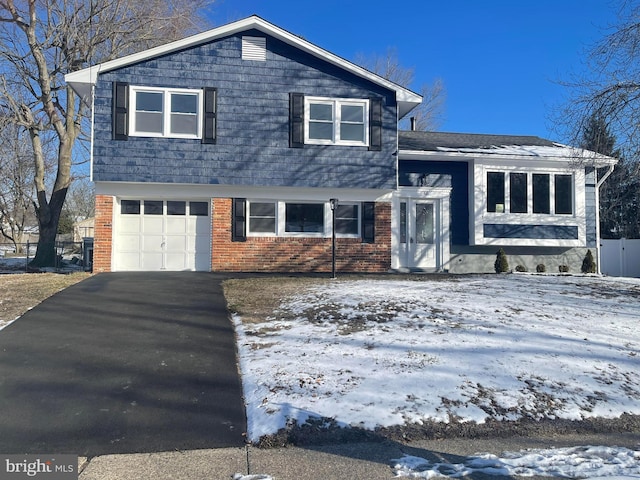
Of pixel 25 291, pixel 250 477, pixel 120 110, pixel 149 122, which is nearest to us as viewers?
pixel 250 477

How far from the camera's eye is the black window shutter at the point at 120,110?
1269 centimetres

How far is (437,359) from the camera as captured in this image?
5.73 meters

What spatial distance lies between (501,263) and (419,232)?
8.81 feet

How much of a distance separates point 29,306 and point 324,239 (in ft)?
25.8

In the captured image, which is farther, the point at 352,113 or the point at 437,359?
the point at 352,113

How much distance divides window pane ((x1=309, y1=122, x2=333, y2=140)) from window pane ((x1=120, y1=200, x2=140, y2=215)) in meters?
5.39

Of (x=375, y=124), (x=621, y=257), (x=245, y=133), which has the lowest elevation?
(x=621, y=257)

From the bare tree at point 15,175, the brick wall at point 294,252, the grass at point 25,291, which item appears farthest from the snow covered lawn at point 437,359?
the bare tree at point 15,175

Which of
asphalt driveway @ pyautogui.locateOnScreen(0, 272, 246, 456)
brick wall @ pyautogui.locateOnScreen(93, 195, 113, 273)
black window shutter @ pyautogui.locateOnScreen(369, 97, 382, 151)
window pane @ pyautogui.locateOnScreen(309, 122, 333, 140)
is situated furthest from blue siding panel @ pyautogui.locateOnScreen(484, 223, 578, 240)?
brick wall @ pyautogui.locateOnScreen(93, 195, 113, 273)

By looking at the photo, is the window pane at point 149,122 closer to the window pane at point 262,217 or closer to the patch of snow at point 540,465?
the window pane at point 262,217

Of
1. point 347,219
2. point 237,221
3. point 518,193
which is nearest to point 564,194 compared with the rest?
point 518,193

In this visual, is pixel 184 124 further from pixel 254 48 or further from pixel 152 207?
pixel 254 48

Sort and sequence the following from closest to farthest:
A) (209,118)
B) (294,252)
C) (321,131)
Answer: (209,118) → (321,131) → (294,252)

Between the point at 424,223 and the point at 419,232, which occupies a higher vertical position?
the point at 424,223
